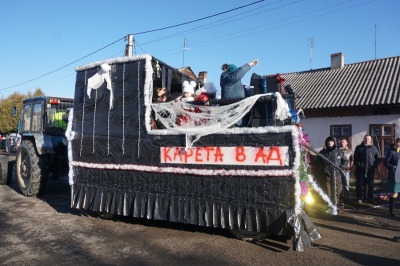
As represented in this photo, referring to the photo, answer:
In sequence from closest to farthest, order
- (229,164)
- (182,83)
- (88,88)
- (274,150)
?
(274,150) < (229,164) < (88,88) < (182,83)

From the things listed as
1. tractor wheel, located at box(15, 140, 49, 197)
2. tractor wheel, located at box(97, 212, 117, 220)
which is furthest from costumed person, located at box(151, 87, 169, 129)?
tractor wheel, located at box(15, 140, 49, 197)

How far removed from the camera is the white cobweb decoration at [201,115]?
17.0 feet

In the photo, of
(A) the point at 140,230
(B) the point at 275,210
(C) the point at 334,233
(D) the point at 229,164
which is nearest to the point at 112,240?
(A) the point at 140,230

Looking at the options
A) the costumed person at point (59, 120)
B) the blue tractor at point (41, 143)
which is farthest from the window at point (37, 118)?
the costumed person at point (59, 120)

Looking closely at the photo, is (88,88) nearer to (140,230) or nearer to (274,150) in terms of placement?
(140,230)

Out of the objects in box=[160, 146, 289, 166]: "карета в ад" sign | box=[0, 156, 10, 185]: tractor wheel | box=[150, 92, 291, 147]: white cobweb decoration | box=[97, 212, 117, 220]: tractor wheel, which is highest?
box=[150, 92, 291, 147]: white cobweb decoration

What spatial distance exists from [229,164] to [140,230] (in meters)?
2.16

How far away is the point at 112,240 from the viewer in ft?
18.2

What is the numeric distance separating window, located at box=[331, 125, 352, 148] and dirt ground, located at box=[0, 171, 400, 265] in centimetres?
735

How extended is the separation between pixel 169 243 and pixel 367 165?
566 centimetres

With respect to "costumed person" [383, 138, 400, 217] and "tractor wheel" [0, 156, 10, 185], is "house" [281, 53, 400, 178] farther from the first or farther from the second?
"tractor wheel" [0, 156, 10, 185]

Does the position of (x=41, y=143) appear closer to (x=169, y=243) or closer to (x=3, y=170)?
(x=3, y=170)

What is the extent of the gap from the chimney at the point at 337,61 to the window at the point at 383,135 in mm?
6352

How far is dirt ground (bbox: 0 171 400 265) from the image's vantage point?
15.2ft
